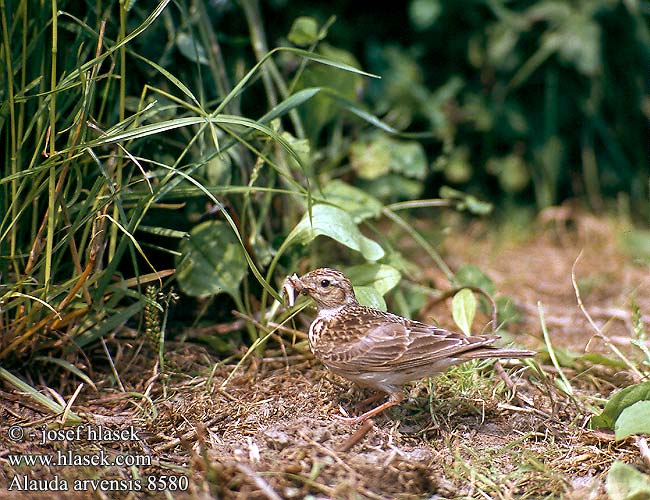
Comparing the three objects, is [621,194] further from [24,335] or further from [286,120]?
[24,335]

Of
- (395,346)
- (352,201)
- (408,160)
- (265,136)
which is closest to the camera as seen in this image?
(395,346)

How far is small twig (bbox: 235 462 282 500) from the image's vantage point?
2498 mm

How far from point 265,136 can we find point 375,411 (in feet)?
4.49

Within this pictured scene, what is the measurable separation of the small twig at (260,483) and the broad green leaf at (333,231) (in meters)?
1.22

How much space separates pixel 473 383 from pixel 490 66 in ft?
10.3

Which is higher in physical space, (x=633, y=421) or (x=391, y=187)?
(x=633, y=421)

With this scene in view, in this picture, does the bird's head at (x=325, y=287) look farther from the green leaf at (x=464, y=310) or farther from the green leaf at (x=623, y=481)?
the green leaf at (x=623, y=481)

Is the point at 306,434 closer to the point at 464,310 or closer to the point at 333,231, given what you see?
the point at 333,231

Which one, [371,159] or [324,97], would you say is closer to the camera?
[324,97]

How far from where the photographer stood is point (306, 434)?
297 centimetres

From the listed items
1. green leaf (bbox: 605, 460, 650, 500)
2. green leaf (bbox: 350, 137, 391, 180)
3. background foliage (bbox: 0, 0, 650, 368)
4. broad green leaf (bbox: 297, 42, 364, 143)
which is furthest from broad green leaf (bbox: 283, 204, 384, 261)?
green leaf (bbox: 605, 460, 650, 500)

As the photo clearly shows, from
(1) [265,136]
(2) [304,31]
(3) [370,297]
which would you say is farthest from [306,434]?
(2) [304,31]

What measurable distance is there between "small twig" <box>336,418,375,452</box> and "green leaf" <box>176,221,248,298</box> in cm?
101

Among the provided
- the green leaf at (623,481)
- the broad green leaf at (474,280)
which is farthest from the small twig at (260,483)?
the broad green leaf at (474,280)
